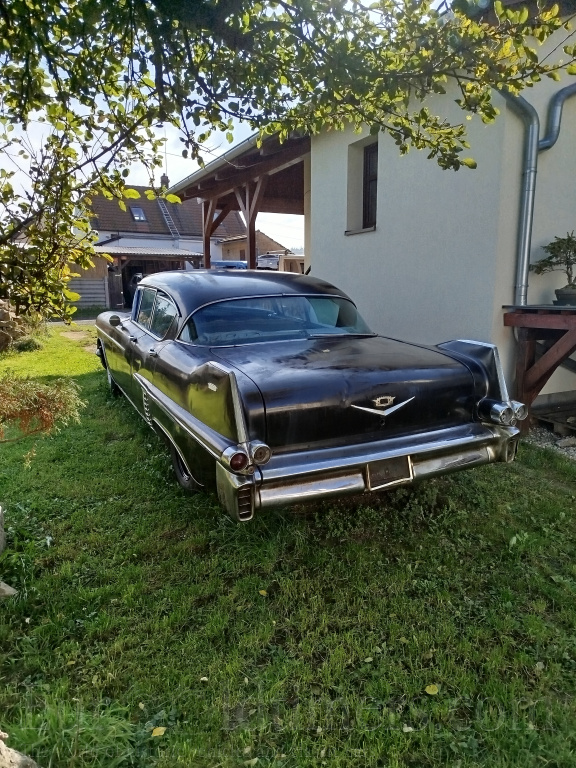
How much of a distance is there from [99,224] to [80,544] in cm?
2676

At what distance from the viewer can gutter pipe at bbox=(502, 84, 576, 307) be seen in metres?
4.90

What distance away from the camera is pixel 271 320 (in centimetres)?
371

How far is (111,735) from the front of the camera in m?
1.72

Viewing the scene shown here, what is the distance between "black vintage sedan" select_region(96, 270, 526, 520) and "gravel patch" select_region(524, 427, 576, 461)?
202 centimetres

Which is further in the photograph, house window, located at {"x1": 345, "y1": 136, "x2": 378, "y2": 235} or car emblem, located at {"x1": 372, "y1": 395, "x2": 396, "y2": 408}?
house window, located at {"x1": 345, "y1": 136, "x2": 378, "y2": 235}

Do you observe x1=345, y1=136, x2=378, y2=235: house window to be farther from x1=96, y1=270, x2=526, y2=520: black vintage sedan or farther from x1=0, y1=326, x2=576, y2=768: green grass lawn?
x1=0, y1=326, x2=576, y2=768: green grass lawn

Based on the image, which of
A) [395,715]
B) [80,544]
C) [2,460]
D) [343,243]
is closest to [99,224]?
[343,243]

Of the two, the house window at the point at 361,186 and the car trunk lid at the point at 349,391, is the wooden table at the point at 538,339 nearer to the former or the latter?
the car trunk lid at the point at 349,391

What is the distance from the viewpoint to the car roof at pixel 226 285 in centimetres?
376

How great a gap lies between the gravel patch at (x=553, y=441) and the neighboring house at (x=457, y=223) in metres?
0.54

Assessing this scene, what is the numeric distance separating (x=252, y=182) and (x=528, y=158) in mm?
5960

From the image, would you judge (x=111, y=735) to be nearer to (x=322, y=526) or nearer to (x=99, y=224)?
(x=322, y=526)

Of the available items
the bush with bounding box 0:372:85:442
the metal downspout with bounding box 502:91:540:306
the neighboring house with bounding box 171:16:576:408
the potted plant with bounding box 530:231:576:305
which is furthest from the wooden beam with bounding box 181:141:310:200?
the bush with bounding box 0:372:85:442

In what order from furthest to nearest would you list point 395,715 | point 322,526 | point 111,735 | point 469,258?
point 469,258 < point 322,526 < point 395,715 < point 111,735
